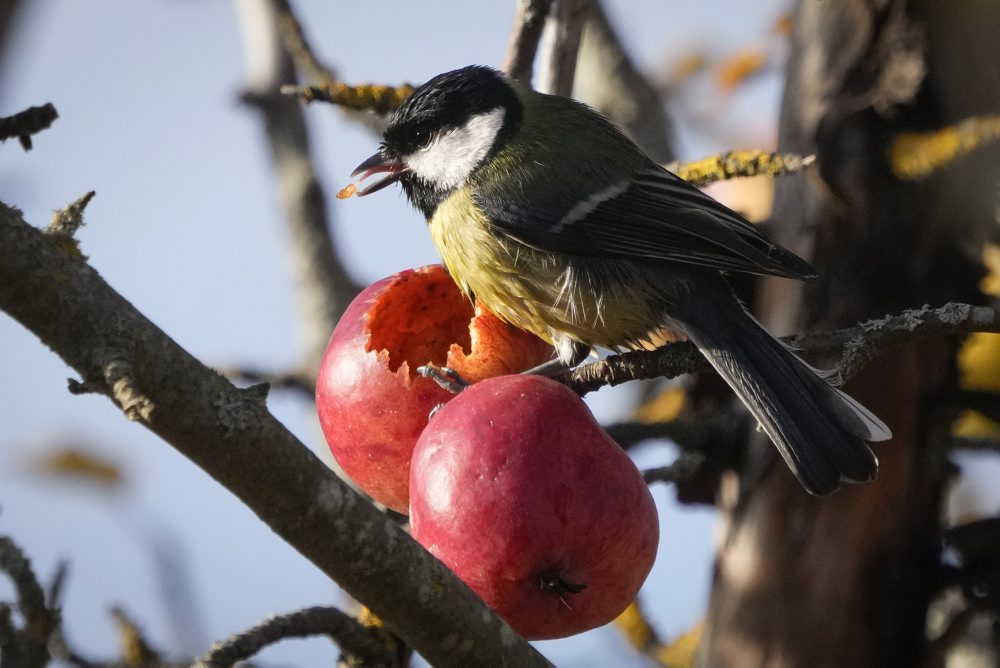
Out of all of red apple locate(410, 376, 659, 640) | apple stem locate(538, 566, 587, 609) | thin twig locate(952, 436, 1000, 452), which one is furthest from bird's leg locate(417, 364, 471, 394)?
thin twig locate(952, 436, 1000, 452)

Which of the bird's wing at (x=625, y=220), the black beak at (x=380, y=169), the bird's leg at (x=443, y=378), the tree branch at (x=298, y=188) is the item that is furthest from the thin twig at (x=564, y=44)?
the tree branch at (x=298, y=188)

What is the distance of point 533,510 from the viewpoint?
1177mm

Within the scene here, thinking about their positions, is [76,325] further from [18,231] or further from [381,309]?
[381,309]

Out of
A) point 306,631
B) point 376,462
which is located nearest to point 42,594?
point 306,631

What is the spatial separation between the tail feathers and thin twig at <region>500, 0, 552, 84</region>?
479mm

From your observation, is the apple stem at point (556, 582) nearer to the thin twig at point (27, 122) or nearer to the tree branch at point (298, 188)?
the thin twig at point (27, 122)

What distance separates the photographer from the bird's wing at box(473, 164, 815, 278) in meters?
1.74

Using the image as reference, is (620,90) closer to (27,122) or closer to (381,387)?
(381,387)

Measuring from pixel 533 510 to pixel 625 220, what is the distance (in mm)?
737

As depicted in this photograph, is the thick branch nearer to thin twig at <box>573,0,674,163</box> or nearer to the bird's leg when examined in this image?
the bird's leg

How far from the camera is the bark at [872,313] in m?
1.80

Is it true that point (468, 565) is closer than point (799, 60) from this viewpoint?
Yes

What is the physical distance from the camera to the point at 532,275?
1792 mm

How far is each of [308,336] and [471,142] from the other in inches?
27.6
